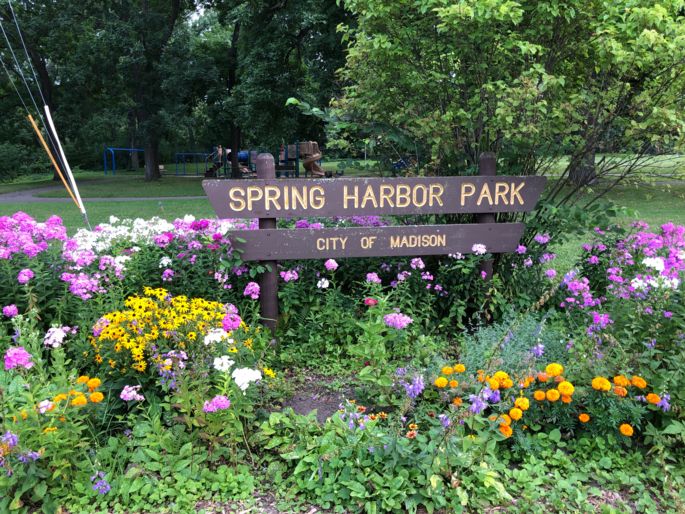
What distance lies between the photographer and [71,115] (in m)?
23.9

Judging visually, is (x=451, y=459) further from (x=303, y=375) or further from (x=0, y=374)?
(x=0, y=374)

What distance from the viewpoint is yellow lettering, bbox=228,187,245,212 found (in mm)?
3830

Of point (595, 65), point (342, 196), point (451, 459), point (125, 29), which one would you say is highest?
point (125, 29)

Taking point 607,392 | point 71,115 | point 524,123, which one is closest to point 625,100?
point 524,123

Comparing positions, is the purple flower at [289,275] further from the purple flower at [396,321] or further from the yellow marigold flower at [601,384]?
the yellow marigold flower at [601,384]

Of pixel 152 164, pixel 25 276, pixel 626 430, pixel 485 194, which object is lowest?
pixel 626 430

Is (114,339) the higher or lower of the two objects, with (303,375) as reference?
higher

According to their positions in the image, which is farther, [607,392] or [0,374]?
[0,374]

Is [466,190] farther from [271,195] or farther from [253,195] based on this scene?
[253,195]

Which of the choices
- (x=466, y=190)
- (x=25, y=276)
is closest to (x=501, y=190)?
(x=466, y=190)

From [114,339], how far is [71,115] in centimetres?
2419

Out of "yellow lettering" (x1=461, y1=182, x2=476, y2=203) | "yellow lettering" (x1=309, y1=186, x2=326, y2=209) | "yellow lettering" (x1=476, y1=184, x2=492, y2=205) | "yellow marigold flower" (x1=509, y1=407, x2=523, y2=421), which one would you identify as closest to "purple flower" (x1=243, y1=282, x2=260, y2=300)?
"yellow lettering" (x1=309, y1=186, x2=326, y2=209)

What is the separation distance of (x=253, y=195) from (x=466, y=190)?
5.10ft

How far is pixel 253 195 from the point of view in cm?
387
